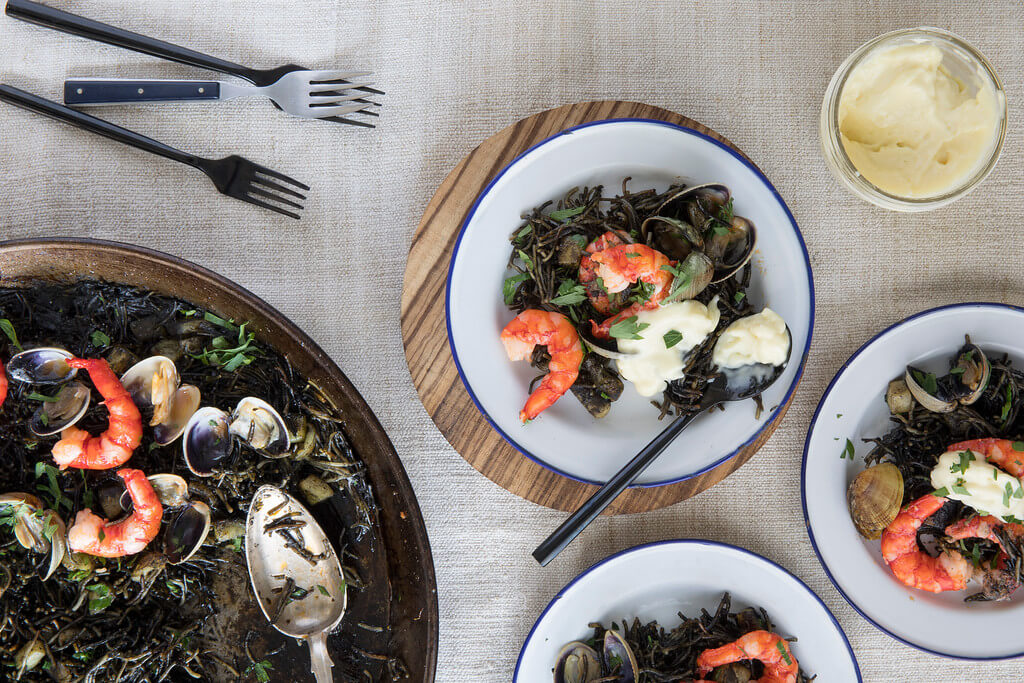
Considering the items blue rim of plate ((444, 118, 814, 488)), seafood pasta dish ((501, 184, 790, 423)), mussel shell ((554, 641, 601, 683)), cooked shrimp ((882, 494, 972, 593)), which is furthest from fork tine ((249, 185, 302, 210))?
cooked shrimp ((882, 494, 972, 593))

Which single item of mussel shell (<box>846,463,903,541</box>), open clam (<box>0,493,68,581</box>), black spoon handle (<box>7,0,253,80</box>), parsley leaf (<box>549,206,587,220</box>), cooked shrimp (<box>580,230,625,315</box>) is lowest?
open clam (<box>0,493,68,581</box>)

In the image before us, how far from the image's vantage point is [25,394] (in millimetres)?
1776

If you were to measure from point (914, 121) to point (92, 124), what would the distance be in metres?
2.06

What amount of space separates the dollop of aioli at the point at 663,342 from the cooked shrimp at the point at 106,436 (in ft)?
3.82

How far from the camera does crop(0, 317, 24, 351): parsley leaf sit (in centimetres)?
176

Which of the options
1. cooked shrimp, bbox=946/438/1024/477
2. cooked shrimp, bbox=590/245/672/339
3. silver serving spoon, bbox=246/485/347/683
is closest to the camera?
cooked shrimp, bbox=590/245/672/339

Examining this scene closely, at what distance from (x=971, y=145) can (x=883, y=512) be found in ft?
2.98

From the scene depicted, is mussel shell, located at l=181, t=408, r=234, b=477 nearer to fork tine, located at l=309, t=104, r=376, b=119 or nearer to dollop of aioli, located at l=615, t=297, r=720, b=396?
fork tine, located at l=309, t=104, r=376, b=119

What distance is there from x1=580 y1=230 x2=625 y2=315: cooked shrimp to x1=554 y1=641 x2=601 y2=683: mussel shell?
0.85 metres

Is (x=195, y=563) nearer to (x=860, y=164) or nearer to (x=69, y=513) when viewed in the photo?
Answer: (x=69, y=513)

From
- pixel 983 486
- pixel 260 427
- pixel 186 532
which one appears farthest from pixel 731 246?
pixel 186 532

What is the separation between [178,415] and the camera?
5.77 ft

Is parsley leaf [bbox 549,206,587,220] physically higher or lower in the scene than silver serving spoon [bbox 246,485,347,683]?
higher

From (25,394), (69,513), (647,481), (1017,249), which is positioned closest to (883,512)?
(647,481)
